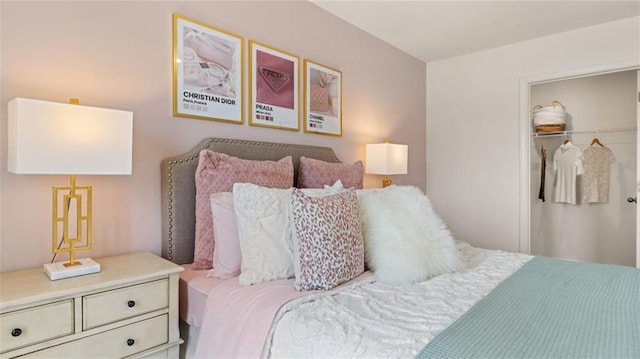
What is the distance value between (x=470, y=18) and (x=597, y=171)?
7.53 ft

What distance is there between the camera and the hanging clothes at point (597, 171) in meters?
3.75

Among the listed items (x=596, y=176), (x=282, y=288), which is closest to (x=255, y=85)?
(x=282, y=288)

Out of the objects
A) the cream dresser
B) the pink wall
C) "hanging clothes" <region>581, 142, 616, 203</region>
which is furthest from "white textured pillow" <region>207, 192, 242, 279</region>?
"hanging clothes" <region>581, 142, 616, 203</region>

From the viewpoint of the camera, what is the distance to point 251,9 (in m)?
2.20

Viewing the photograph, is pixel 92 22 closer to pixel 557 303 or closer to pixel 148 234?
pixel 148 234

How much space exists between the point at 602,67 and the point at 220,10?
300cm

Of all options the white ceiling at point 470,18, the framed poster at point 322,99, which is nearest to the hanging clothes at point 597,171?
the white ceiling at point 470,18

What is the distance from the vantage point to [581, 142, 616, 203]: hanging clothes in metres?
3.75

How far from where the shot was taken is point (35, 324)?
110 centimetres

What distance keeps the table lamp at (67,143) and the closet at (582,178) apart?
4.05 m

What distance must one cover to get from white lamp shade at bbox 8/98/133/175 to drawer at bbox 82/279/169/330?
1.42 ft

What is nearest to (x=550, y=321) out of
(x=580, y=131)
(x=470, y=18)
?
(x=470, y=18)

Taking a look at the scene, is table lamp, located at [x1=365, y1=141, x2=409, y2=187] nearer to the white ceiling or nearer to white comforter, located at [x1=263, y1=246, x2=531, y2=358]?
the white ceiling

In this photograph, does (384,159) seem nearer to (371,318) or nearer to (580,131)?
(371,318)
